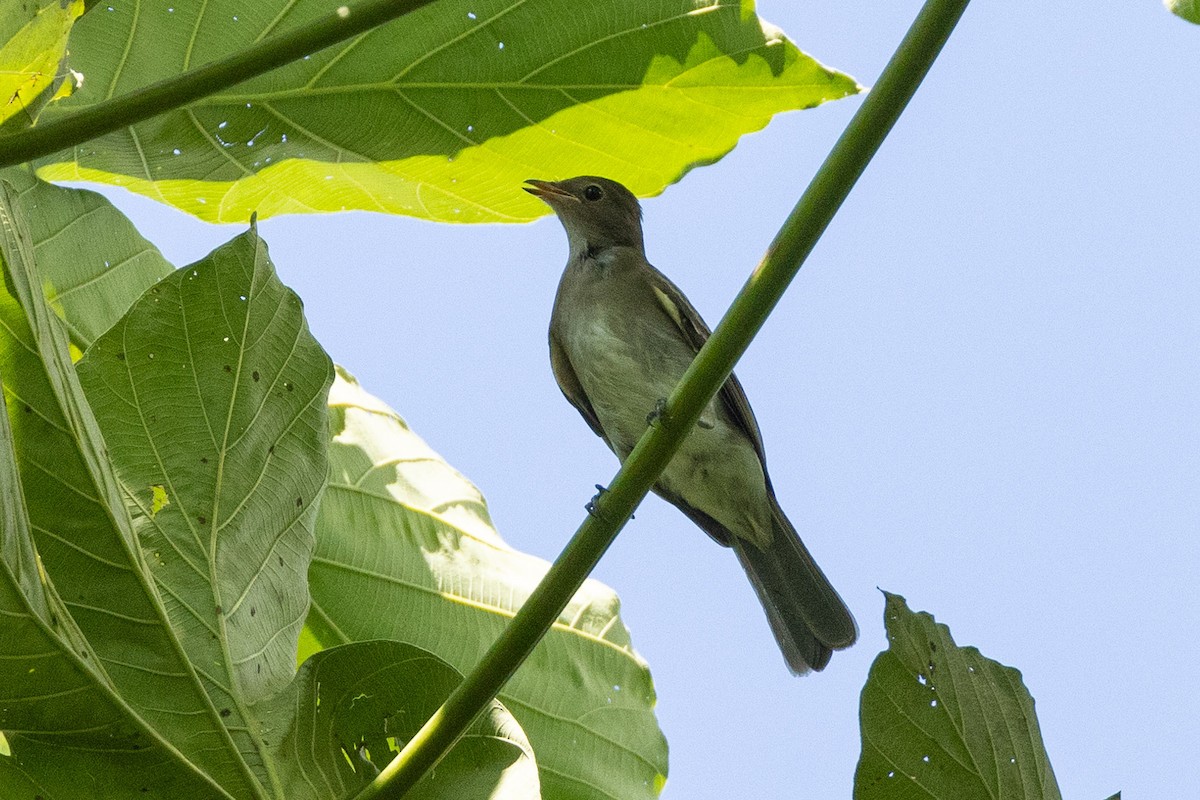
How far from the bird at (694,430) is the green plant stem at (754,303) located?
3.23 meters

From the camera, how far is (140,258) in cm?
287

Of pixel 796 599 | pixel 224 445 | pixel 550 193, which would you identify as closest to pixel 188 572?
pixel 224 445

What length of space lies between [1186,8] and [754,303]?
1.13 m

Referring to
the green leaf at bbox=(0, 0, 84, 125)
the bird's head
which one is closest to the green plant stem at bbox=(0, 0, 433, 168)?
the green leaf at bbox=(0, 0, 84, 125)

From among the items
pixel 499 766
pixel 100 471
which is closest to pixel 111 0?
pixel 100 471

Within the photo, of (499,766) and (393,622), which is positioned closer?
(499,766)

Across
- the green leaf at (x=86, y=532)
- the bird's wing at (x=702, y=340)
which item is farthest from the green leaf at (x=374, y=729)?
the bird's wing at (x=702, y=340)

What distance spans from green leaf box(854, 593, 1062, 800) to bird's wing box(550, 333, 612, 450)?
3376 mm

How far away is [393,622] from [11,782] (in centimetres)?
136

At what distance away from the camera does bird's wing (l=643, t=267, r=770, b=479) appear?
5.21 metres

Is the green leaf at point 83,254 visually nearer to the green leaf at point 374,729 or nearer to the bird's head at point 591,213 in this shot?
the green leaf at point 374,729

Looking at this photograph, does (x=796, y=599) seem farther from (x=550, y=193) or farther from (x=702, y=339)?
(x=550, y=193)

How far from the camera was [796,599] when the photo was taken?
5.09m

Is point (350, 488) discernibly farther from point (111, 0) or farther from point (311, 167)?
point (111, 0)
